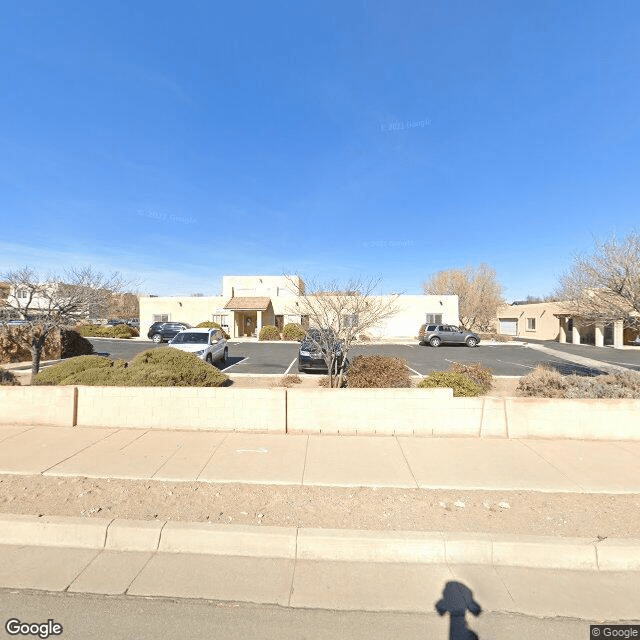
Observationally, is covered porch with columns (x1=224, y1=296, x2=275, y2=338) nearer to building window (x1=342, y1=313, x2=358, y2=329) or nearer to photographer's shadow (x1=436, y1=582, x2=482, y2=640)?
building window (x1=342, y1=313, x2=358, y2=329)

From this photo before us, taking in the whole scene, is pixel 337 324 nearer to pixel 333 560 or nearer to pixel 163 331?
pixel 333 560

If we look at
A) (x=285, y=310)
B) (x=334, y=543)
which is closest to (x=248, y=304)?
(x=285, y=310)

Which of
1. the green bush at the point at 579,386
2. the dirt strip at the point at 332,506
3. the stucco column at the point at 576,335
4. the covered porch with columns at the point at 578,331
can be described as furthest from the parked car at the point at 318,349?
the stucco column at the point at 576,335

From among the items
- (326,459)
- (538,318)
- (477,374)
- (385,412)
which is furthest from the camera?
(538,318)

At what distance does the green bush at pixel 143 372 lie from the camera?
734 centimetres

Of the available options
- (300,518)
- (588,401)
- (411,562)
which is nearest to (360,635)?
(411,562)

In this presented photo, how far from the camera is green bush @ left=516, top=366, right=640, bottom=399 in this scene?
24.2 feet

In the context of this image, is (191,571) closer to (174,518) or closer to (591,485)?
(174,518)

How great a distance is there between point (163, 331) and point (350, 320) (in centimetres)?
A: 2092

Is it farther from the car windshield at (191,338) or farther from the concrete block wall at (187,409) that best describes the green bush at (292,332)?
the concrete block wall at (187,409)

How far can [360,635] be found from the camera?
85.8 inches

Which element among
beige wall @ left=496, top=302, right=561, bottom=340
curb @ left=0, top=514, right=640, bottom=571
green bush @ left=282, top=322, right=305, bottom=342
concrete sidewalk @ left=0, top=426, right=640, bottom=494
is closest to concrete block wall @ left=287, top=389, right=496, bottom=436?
concrete sidewalk @ left=0, top=426, right=640, bottom=494

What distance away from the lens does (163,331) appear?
25750 mm

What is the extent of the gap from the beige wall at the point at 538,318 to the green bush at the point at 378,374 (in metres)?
26.7
